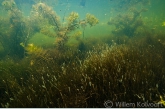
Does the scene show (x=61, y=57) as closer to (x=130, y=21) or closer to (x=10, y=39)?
(x=10, y=39)

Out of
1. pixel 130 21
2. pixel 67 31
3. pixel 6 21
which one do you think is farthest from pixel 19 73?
pixel 130 21

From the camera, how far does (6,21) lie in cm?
1446

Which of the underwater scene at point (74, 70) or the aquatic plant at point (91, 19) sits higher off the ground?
the aquatic plant at point (91, 19)

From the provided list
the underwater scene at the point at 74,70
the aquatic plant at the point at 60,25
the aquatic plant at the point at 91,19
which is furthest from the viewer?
the aquatic plant at the point at 91,19

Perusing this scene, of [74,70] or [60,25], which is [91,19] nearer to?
[60,25]

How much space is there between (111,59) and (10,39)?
10726 mm

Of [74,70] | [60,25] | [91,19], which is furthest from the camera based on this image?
[60,25]

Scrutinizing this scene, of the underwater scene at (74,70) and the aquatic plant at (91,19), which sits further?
the aquatic plant at (91,19)

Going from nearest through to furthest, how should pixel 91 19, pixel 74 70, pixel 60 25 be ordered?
pixel 74 70 < pixel 91 19 < pixel 60 25

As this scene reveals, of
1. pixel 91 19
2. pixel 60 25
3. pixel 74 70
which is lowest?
pixel 74 70

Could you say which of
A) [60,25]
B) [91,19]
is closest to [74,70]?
[91,19]

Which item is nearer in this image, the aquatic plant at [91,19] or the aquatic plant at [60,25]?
the aquatic plant at [60,25]

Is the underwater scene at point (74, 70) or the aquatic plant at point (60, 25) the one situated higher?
the aquatic plant at point (60, 25)

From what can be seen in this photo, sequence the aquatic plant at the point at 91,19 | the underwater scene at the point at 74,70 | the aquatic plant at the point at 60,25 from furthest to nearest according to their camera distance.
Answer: the aquatic plant at the point at 91,19
the aquatic plant at the point at 60,25
the underwater scene at the point at 74,70
